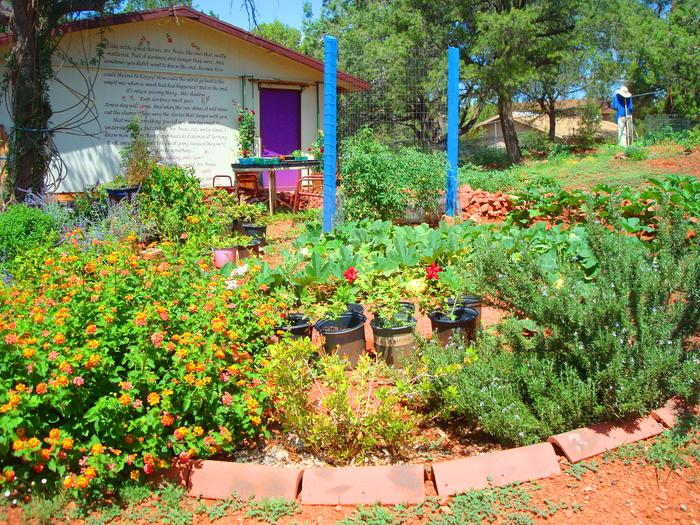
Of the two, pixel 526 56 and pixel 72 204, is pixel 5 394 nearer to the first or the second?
pixel 72 204

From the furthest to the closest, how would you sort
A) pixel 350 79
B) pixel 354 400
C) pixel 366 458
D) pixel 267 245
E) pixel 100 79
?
1. pixel 350 79
2. pixel 100 79
3. pixel 267 245
4. pixel 354 400
5. pixel 366 458

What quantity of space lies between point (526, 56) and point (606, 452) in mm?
20166

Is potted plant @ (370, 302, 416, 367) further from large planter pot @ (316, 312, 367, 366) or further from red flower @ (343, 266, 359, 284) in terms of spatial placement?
red flower @ (343, 266, 359, 284)

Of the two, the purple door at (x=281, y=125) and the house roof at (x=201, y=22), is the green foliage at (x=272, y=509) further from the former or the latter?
the purple door at (x=281, y=125)

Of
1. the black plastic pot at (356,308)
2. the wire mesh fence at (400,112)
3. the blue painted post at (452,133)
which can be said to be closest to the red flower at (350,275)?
the black plastic pot at (356,308)

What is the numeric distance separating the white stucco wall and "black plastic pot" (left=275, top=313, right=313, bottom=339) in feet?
24.9

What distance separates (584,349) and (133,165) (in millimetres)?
8512

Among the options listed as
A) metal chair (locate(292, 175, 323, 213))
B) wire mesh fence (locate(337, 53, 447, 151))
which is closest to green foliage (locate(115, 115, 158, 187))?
metal chair (locate(292, 175, 323, 213))

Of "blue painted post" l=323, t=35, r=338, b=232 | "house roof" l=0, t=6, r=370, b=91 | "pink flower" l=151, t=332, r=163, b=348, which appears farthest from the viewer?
"house roof" l=0, t=6, r=370, b=91

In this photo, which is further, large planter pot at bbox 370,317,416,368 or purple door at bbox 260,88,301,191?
purple door at bbox 260,88,301,191

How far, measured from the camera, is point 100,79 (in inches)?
449

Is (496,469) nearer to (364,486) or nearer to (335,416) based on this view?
(364,486)

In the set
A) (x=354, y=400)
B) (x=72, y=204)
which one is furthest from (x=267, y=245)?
(x=354, y=400)

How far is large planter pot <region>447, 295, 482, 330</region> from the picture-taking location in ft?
15.3
